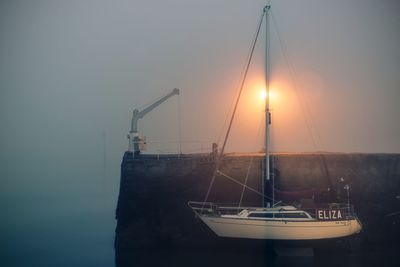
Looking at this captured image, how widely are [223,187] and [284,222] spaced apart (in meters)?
2.62

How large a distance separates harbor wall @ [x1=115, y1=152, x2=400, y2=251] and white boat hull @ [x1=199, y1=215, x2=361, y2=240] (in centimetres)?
118

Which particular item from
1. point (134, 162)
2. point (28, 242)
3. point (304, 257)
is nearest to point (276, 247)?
point (304, 257)

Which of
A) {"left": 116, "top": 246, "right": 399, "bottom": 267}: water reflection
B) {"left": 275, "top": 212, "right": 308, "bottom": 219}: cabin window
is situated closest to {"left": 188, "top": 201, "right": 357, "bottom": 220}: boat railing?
{"left": 275, "top": 212, "right": 308, "bottom": 219}: cabin window

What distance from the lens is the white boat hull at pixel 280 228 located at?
496 inches

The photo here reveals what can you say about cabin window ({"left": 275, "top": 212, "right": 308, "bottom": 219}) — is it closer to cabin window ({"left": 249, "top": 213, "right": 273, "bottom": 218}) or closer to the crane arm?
cabin window ({"left": 249, "top": 213, "right": 273, "bottom": 218})

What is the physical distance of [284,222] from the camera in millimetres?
12562

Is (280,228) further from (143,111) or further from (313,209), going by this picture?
(143,111)

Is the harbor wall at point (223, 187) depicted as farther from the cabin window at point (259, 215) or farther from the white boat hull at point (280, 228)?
the white boat hull at point (280, 228)

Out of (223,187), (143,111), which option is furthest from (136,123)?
(223,187)

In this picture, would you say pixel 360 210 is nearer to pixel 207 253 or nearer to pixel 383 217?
pixel 383 217

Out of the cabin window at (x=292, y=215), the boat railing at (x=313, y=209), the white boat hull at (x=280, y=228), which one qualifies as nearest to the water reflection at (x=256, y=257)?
the white boat hull at (x=280, y=228)

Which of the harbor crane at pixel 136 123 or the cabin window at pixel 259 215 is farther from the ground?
the harbor crane at pixel 136 123

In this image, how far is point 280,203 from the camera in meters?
13.4

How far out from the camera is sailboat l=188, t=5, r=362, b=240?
12.6 meters
